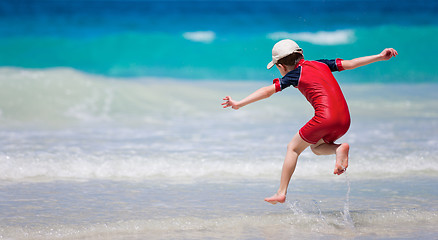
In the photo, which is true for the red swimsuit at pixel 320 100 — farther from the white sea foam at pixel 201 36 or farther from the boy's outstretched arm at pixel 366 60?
the white sea foam at pixel 201 36

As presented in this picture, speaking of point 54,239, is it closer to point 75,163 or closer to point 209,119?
point 75,163

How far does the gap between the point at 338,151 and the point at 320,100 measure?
0.91ft

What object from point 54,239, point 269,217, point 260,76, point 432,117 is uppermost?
point 260,76

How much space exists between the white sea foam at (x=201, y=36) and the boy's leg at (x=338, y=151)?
35.1ft

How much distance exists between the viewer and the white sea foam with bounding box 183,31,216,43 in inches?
525

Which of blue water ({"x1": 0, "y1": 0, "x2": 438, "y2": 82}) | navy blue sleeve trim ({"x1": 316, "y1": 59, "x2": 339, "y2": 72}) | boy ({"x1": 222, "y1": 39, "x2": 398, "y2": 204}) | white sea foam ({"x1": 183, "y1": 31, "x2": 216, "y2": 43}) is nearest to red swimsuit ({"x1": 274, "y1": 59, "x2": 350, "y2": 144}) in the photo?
boy ({"x1": 222, "y1": 39, "x2": 398, "y2": 204})

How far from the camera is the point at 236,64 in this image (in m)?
12.8

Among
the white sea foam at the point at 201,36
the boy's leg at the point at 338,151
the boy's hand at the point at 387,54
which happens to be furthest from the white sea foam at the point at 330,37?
the boy's leg at the point at 338,151

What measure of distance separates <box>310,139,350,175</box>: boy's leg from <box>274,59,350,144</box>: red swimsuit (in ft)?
0.23

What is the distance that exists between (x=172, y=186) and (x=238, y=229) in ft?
3.75

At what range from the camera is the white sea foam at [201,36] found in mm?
13344

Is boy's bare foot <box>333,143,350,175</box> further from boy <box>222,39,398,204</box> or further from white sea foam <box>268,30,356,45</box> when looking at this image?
white sea foam <box>268,30,356,45</box>

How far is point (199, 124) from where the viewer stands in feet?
24.7

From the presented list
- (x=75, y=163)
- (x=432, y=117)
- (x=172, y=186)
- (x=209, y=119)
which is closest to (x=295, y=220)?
(x=172, y=186)
